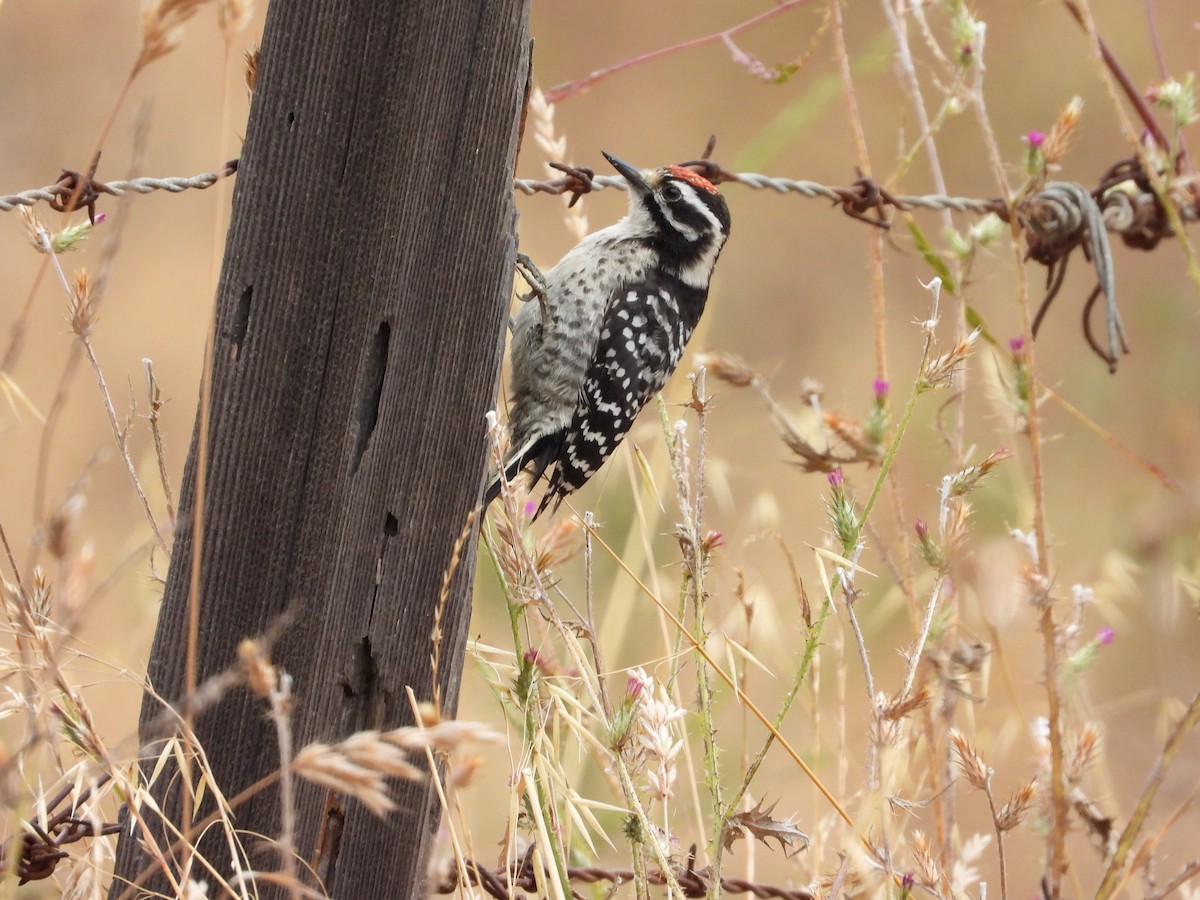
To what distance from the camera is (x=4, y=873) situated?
1261 mm

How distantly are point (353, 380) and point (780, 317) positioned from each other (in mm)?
5966

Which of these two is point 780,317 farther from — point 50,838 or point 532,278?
point 50,838

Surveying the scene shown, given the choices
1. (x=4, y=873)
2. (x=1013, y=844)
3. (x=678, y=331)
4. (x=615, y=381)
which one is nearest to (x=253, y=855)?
(x=4, y=873)

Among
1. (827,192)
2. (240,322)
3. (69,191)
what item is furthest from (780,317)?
(240,322)

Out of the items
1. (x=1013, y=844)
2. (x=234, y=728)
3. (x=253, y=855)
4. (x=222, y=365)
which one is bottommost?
(x=1013, y=844)

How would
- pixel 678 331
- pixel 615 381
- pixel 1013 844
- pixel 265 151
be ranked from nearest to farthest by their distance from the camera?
1. pixel 265 151
2. pixel 615 381
3. pixel 678 331
4. pixel 1013 844

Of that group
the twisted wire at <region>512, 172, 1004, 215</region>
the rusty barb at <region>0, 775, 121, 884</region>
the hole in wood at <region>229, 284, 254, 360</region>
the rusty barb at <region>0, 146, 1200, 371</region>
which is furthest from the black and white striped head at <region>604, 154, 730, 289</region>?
the rusty barb at <region>0, 775, 121, 884</region>

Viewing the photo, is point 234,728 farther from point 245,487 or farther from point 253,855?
point 245,487

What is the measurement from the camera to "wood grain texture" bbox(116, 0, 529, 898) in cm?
168

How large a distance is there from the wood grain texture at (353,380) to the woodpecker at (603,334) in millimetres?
1521

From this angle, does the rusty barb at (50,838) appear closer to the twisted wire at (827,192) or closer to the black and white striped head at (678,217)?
the twisted wire at (827,192)

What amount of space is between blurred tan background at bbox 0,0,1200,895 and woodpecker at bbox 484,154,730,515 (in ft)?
0.63

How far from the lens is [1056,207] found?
3.11m

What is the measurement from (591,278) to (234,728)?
78.1 inches
